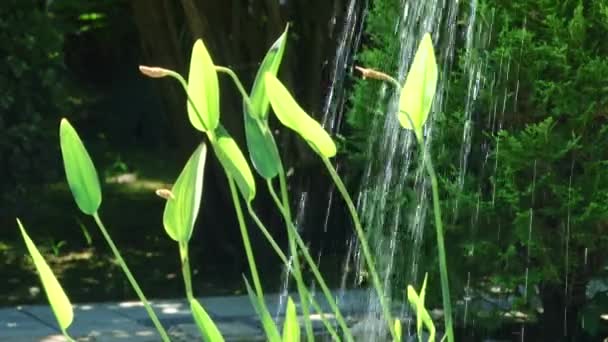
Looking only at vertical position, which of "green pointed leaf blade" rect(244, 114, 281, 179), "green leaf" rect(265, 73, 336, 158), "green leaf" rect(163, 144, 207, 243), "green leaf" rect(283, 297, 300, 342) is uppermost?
"green leaf" rect(265, 73, 336, 158)

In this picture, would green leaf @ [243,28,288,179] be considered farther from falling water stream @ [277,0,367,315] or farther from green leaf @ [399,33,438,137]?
falling water stream @ [277,0,367,315]

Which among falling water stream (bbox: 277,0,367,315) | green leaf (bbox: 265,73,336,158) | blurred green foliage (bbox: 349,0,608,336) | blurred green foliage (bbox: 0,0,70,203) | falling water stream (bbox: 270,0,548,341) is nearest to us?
green leaf (bbox: 265,73,336,158)

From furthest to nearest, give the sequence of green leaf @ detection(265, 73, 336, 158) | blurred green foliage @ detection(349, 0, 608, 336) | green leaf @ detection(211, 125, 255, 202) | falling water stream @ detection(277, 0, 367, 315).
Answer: falling water stream @ detection(277, 0, 367, 315), blurred green foliage @ detection(349, 0, 608, 336), green leaf @ detection(211, 125, 255, 202), green leaf @ detection(265, 73, 336, 158)

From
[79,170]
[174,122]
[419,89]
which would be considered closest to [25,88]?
[174,122]

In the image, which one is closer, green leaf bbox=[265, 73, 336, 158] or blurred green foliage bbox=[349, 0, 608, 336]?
green leaf bbox=[265, 73, 336, 158]

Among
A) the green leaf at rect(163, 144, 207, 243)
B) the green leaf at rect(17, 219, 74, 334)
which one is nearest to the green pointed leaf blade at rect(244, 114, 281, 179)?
the green leaf at rect(163, 144, 207, 243)

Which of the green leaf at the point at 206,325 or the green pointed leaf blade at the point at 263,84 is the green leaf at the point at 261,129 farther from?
the green leaf at the point at 206,325

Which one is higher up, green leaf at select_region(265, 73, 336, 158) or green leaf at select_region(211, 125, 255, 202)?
green leaf at select_region(265, 73, 336, 158)

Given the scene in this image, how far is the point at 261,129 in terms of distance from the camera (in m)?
2.50

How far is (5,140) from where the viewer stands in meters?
8.18

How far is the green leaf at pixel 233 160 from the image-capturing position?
250 cm

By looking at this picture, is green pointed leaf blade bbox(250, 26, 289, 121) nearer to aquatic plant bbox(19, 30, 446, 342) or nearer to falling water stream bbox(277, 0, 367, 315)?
aquatic plant bbox(19, 30, 446, 342)

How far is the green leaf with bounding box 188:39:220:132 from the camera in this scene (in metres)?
2.40

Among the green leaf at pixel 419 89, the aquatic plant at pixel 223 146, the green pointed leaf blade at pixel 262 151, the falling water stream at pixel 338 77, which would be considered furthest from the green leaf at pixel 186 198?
the falling water stream at pixel 338 77
